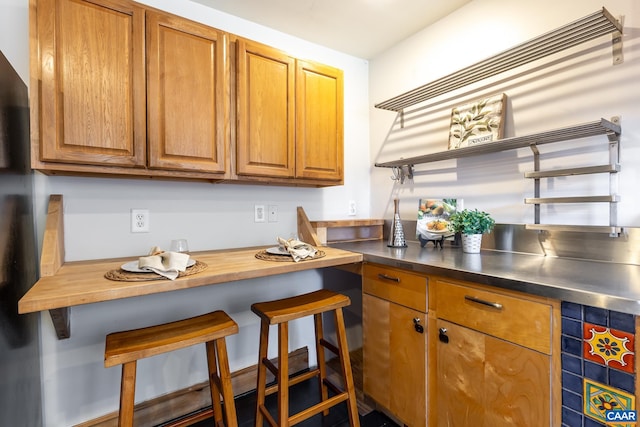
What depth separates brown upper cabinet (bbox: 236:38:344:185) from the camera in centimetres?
161

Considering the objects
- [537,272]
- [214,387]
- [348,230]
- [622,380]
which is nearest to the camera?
[622,380]

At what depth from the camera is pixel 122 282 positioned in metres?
1.10

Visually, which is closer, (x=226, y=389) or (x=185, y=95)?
(x=226, y=389)

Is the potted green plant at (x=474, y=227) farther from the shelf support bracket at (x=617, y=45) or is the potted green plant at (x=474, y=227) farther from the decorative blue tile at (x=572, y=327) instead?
the shelf support bracket at (x=617, y=45)

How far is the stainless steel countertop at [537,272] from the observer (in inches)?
35.2

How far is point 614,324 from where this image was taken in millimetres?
886

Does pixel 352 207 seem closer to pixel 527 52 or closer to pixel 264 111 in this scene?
pixel 264 111

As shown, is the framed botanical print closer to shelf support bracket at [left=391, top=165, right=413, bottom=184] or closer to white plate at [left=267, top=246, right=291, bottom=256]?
shelf support bracket at [left=391, top=165, right=413, bottom=184]

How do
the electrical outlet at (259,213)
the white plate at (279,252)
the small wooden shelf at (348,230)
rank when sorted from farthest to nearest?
the small wooden shelf at (348,230) < the electrical outlet at (259,213) < the white plate at (279,252)

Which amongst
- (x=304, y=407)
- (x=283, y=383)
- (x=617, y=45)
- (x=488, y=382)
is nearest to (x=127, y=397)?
(x=283, y=383)

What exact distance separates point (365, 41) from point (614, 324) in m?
2.10

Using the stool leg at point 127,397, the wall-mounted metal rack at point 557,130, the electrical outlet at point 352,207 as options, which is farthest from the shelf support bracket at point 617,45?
the stool leg at point 127,397

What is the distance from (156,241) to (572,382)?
6.00 ft

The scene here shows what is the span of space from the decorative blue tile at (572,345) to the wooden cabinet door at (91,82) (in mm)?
1700
